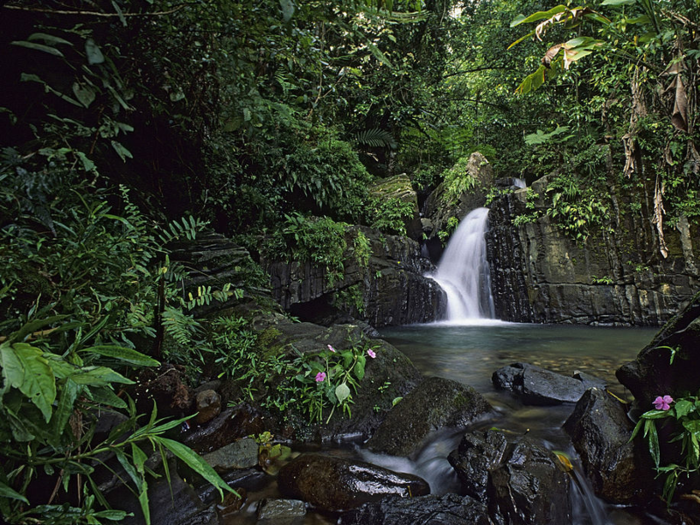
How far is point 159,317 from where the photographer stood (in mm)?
2135

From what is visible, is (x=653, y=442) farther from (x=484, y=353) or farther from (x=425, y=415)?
(x=484, y=353)

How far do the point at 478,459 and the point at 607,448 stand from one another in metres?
0.81

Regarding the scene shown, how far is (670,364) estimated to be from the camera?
6.90ft

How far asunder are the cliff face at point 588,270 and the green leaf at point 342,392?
26.4 ft

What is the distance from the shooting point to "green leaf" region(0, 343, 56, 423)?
2.66 ft

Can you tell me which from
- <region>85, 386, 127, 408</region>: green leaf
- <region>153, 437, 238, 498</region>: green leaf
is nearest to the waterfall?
<region>153, 437, 238, 498</region>: green leaf

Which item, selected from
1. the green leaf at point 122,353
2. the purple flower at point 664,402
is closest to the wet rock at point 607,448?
the purple flower at point 664,402

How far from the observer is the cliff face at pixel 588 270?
8430mm

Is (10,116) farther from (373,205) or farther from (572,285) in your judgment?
(572,285)

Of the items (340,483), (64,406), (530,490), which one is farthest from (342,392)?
(64,406)

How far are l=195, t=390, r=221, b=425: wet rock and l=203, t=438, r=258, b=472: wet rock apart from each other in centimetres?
31

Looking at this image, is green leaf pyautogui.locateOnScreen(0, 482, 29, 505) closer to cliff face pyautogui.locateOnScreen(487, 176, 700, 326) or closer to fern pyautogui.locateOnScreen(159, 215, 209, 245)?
fern pyautogui.locateOnScreen(159, 215, 209, 245)

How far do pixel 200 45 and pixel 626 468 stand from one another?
431cm

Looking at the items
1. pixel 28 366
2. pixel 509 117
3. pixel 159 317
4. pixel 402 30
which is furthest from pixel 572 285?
pixel 28 366
